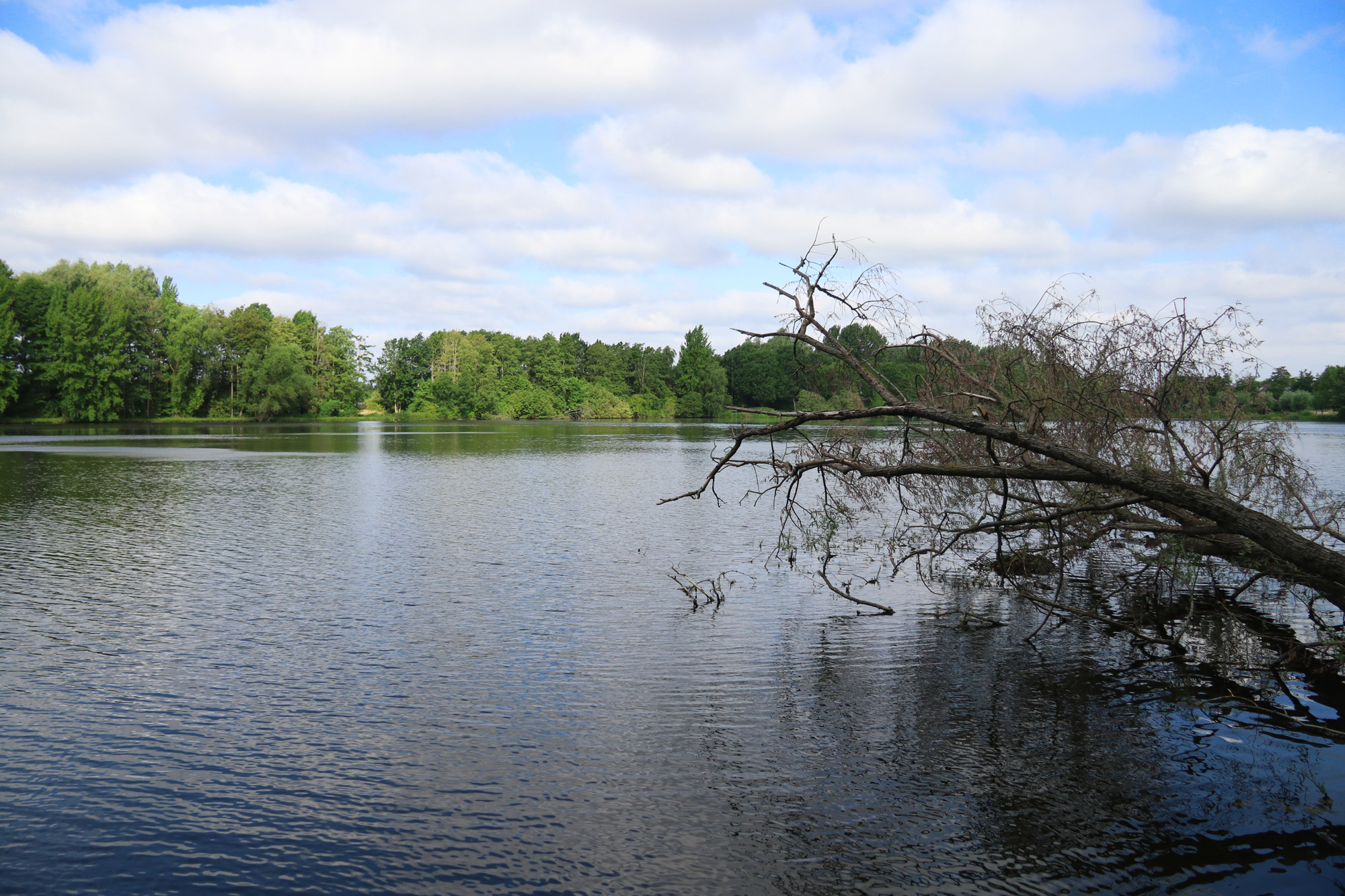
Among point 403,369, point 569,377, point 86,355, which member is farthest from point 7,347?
point 569,377

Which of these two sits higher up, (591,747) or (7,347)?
(7,347)

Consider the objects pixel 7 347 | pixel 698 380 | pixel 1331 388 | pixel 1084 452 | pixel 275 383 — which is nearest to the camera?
pixel 1084 452

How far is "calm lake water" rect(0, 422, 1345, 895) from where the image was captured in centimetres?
711

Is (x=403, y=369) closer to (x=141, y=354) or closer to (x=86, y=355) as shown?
(x=141, y=354)

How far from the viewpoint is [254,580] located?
1747 cm

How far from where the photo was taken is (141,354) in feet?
313

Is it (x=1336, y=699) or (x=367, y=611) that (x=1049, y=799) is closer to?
(x=1336, y=699)

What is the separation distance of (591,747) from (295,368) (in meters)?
105

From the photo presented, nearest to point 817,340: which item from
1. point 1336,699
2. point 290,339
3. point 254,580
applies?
point 1336,699

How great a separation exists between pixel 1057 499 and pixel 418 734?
567 inches

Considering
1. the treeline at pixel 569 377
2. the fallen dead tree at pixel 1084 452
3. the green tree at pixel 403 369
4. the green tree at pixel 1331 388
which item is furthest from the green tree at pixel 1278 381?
the green tree at pixel 403 369

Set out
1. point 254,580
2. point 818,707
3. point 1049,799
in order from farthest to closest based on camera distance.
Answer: point 254,580 → point 818,707 → point 1049,799

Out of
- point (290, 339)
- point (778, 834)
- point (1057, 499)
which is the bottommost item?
point (778, 834)

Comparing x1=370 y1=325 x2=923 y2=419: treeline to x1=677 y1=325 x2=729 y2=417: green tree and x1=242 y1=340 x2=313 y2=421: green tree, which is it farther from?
x1=242 y1=340 x2=313 y2=421: green tree
